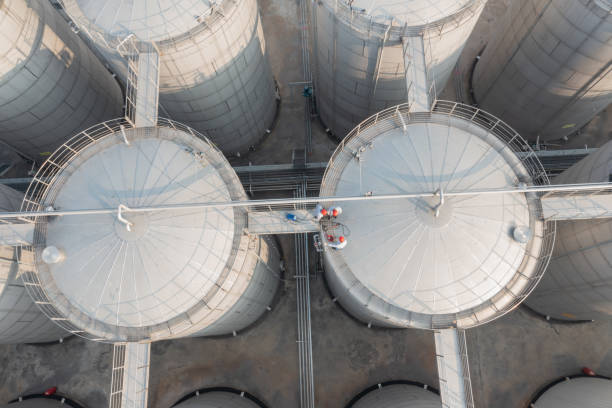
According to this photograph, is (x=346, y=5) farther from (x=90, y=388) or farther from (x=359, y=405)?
(x=90, y=388)

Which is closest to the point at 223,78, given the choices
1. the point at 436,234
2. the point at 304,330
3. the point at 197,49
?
the point at 197,49

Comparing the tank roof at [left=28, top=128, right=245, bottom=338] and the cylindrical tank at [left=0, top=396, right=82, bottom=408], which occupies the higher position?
the tank roof at [left=28, top=128, right=245, bottom=338]

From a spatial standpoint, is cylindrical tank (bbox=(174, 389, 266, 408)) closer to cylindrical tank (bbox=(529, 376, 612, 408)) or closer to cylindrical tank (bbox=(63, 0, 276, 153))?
cylindrical tank (bbox=(63, 0, 276, 153))

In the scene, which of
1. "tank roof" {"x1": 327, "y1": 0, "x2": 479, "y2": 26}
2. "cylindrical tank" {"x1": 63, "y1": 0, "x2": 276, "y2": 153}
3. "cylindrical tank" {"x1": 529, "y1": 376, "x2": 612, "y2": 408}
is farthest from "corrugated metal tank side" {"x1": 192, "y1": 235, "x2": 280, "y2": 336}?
"cylindrical tank" {"x1": 529, "y1": 376, "x2": 612, "y2": 408}

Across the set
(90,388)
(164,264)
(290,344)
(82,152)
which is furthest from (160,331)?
(90,388)

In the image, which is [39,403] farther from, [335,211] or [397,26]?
[397,26]

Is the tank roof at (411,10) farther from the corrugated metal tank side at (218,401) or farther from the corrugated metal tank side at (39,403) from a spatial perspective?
the corrugated metal tank side at (39,403)
